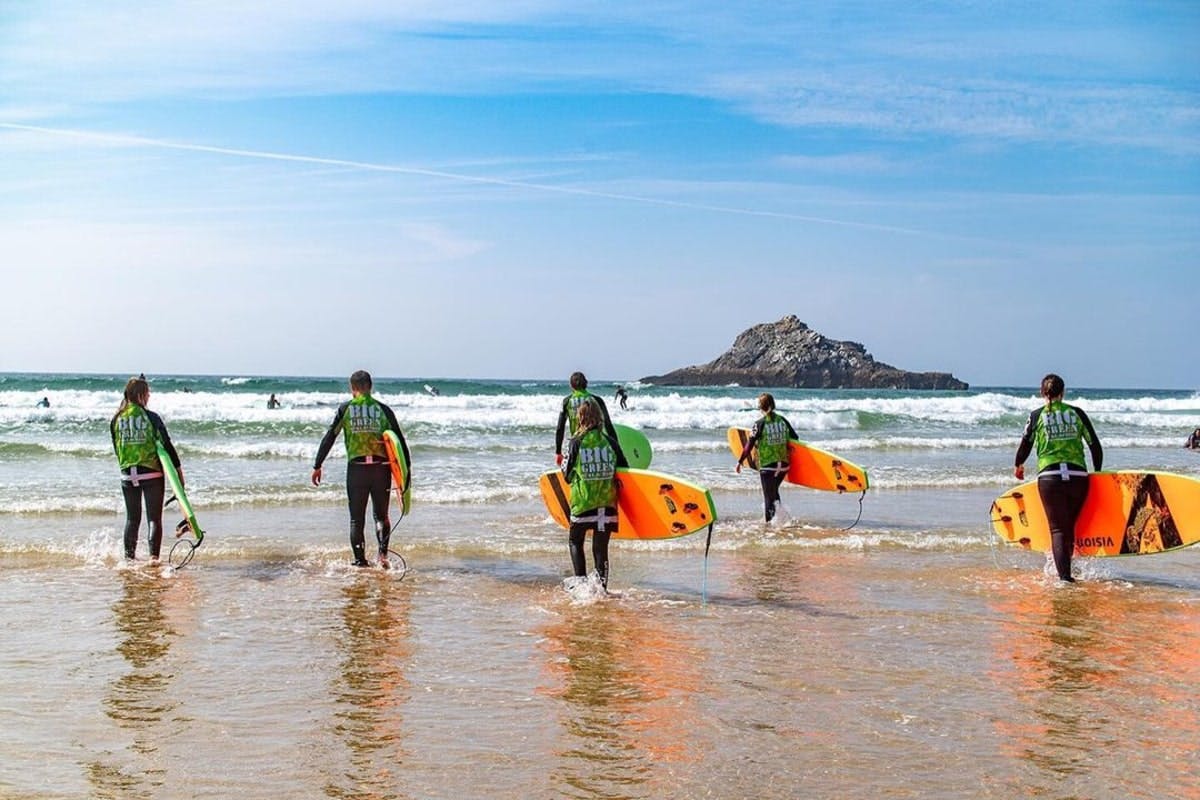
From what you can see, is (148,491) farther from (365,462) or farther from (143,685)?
(143,685)

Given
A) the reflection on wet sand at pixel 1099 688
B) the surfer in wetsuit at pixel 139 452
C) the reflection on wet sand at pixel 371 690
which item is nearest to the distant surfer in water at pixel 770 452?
the reflection on wet sand at pixel 1099 688

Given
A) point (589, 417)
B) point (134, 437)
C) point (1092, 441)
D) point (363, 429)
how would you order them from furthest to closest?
point (134, 437)
point (363, 429)
point (1092, 441)
point (589, 417)

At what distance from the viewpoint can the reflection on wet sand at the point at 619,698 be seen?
4.28 meters

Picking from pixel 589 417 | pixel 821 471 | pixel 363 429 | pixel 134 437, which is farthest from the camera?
pixel 821 471

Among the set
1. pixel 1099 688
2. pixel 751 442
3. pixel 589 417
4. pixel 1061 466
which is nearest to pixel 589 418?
pixel 589 417

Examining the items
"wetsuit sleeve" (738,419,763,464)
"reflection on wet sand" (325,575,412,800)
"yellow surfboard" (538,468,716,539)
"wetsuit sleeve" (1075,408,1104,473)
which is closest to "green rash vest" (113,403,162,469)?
"reflection on wet sand" (325,575,412,800)

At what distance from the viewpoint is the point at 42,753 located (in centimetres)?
441

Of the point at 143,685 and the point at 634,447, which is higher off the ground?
the point at 634,447

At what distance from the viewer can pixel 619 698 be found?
534cm

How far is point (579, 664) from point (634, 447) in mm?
7404

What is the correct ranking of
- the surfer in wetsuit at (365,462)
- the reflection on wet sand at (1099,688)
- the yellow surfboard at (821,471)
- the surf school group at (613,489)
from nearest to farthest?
1. the reflection on wet sand at (1099,688)
2. the surf school group at (613,489)
3. the surfer in wetsuit at (365,462)
4. the yellow surfboard at (821,471)

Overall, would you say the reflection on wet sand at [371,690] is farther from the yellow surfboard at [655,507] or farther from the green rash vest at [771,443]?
the green rash vest at [771,443]

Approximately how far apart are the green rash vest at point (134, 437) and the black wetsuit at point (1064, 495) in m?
7.44

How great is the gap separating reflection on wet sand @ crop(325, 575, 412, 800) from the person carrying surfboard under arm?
5.15m
